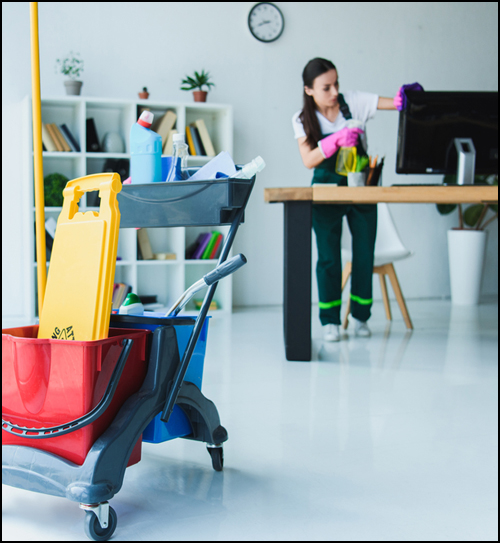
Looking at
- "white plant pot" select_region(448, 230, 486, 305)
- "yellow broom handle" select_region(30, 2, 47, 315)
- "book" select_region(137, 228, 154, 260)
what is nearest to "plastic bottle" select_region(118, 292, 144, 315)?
"yellow broom handle" select_region(30, 2, 47, 315)

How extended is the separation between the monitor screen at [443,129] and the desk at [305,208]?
0.33 meters

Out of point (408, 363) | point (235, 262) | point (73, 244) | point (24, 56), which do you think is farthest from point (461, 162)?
point (24, 56)

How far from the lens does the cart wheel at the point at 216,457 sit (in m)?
1.33

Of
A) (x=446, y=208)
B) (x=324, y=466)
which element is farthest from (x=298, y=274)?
(x=446, y=208)

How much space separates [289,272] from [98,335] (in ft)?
4.89

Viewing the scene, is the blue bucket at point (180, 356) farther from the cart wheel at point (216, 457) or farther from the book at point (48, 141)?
the book at point (48, 141)

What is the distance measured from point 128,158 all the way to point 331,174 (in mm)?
1589

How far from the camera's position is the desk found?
2.41 m

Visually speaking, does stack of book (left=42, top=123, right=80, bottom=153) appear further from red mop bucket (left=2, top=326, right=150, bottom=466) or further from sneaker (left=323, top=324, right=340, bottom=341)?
red mop bucket (left=2, top=326, right=150, bottom=466)

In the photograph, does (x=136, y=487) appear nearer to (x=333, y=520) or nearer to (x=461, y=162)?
(x=333, y=520)

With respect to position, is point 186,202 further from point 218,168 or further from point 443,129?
point 443,129

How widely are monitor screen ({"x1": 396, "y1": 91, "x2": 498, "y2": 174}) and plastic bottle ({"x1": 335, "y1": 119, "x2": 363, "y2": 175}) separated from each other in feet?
0.73

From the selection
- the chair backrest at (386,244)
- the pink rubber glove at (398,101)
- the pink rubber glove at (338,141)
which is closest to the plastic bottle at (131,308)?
the pink rubber glove at (338,141)

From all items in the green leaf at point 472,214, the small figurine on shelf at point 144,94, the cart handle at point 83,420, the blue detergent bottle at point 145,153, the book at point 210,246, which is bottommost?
the cart handle at point 83,420
